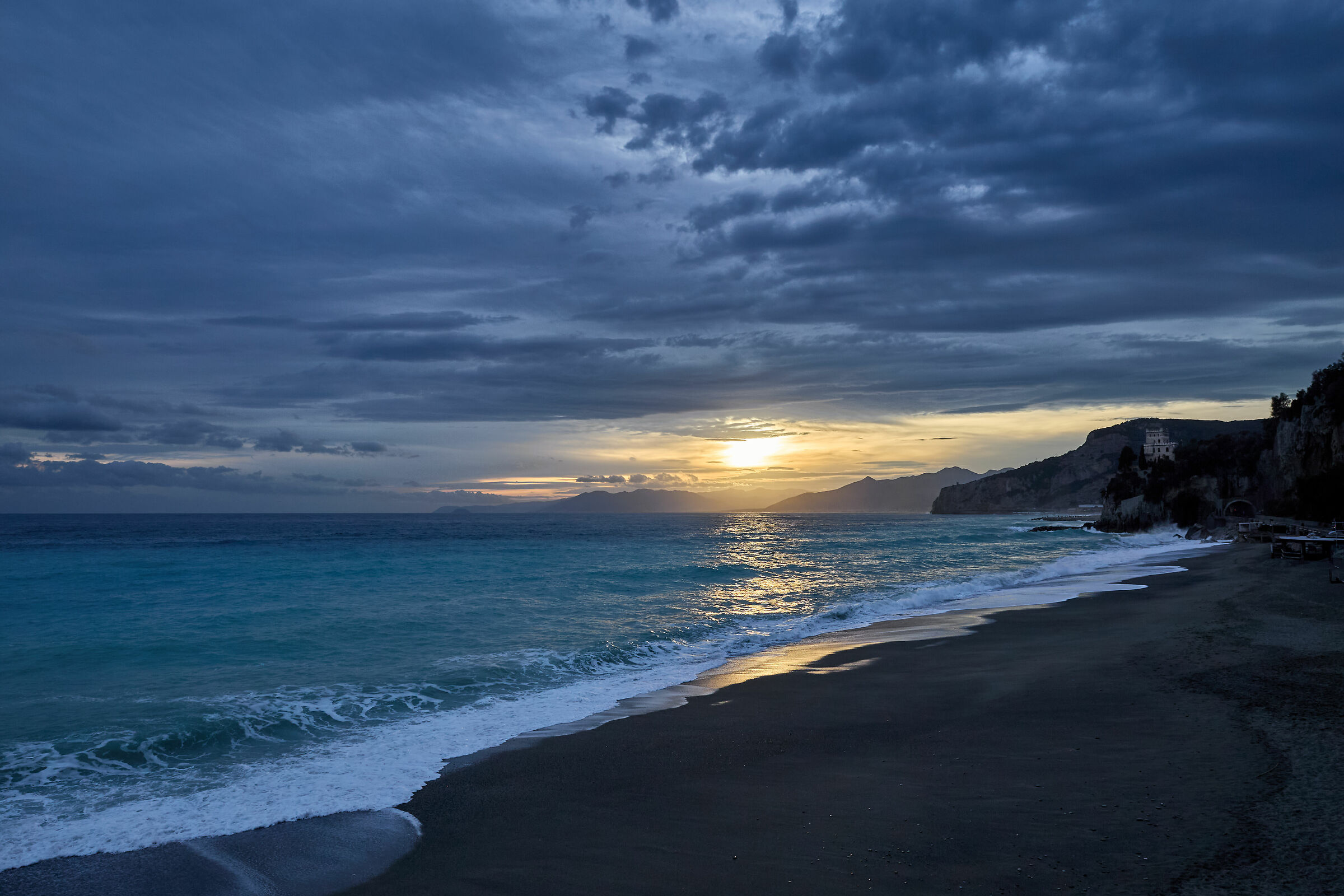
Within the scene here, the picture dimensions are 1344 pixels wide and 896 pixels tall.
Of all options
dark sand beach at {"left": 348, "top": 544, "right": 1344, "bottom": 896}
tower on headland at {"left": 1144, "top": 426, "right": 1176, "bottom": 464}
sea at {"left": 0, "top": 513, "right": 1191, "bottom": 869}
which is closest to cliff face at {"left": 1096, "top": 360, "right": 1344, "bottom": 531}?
sea at {"left": 0, "top": 513, "right": 1191, "bottom": 869}

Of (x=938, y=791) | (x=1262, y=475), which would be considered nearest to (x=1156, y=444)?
(x=1262, y=475)

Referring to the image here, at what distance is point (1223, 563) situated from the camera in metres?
34.1

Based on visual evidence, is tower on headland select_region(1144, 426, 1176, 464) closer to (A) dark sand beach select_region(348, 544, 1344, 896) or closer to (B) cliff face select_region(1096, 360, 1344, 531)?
(B) cliff face select_region(1096, 360, 1344, 531)

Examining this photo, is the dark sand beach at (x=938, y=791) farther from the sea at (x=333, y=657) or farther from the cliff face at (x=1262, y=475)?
the cliff face at (x=1262, y=475)

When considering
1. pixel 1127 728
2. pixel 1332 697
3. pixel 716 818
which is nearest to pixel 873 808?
pixel 716 818

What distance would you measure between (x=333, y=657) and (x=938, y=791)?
13.1 meters

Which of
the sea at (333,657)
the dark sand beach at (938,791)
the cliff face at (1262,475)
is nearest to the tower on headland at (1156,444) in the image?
the cliff face at (1262,475)

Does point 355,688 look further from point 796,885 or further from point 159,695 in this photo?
point 796,885

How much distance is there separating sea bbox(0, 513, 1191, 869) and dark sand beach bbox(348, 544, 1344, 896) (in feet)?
5.49

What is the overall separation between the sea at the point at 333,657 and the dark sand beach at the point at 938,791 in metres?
1.67

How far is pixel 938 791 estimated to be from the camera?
6.42 m

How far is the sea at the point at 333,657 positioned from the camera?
7652mm

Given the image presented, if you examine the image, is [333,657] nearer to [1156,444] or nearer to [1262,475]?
[1262,475]

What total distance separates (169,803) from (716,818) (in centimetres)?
553
